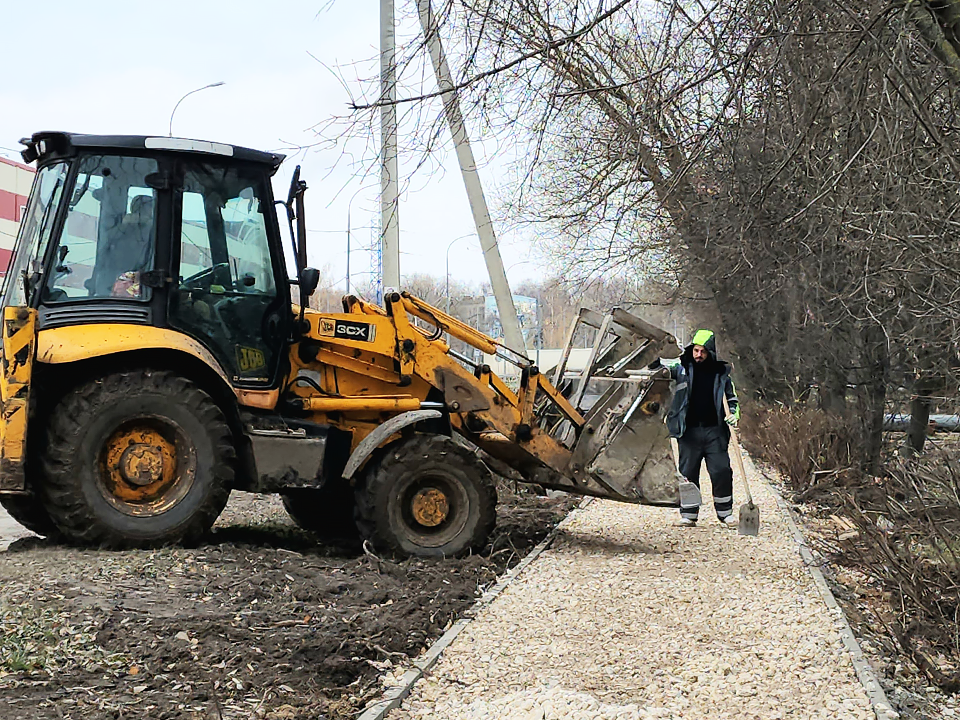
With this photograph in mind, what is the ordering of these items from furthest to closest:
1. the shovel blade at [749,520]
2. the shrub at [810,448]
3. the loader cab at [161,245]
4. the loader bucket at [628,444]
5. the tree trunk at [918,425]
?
1. the tree trunk at [918,425]
2. the shrub at [810,448]
3. the shovel blade at [749,520]
4. the loader bucket at [628,444]
5. the loader cab at [161,245]

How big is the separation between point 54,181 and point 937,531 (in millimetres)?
6061

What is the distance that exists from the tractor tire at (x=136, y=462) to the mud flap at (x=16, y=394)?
0.24 m

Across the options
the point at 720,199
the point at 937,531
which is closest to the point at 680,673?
the point at 937,531

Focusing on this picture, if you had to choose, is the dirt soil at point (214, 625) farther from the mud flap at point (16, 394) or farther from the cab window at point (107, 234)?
the cab window at point (107, 234)

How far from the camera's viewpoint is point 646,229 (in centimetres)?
1501

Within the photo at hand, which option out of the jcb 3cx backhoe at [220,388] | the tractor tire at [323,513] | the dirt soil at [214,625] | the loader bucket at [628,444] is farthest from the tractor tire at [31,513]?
the loader bucket at [628,444]

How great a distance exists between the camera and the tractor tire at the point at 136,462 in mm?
7293

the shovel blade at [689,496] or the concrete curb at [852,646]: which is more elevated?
the shovel blade at [689,496]

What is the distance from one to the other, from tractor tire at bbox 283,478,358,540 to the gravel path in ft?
5.89

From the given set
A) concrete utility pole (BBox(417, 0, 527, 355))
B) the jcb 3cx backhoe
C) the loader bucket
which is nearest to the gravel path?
the loader bucket

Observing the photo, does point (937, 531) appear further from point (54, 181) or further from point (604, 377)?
point (54, 181)

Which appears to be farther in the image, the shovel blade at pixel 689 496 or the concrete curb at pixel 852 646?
the shovel blade at pixel 689 496

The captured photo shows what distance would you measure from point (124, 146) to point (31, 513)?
105 inches

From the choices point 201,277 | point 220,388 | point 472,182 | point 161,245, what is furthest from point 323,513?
point 472,182
